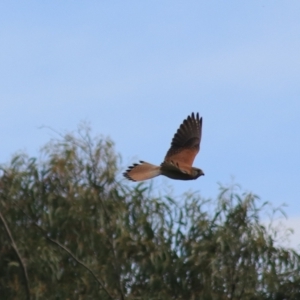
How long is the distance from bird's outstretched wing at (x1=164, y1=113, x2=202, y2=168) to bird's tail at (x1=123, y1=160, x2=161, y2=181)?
79 cm

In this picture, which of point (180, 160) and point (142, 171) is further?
point (180, 160)

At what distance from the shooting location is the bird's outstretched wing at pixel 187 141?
9.03 meters

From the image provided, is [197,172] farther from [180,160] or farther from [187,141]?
[187,141]

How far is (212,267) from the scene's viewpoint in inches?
350

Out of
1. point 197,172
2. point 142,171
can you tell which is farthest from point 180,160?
point 142,171

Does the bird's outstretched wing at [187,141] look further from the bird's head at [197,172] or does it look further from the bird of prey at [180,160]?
the bird's head at [197,172]

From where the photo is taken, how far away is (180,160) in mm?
8859

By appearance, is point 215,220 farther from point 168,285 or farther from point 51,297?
point 51,297

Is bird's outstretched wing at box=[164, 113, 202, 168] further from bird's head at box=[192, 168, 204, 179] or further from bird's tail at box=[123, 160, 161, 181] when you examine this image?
bird's tail at box=[123, 160, 161, 181]

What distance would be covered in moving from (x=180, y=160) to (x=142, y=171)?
3.14ft

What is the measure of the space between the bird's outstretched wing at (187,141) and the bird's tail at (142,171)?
2.59 ft

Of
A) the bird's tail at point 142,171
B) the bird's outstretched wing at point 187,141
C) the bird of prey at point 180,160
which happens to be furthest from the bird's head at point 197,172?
the bird's tail at point 142,171

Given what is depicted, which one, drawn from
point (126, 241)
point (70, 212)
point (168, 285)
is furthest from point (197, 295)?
point (70, 212)

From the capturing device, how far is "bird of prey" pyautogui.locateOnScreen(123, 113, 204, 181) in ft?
26.3
